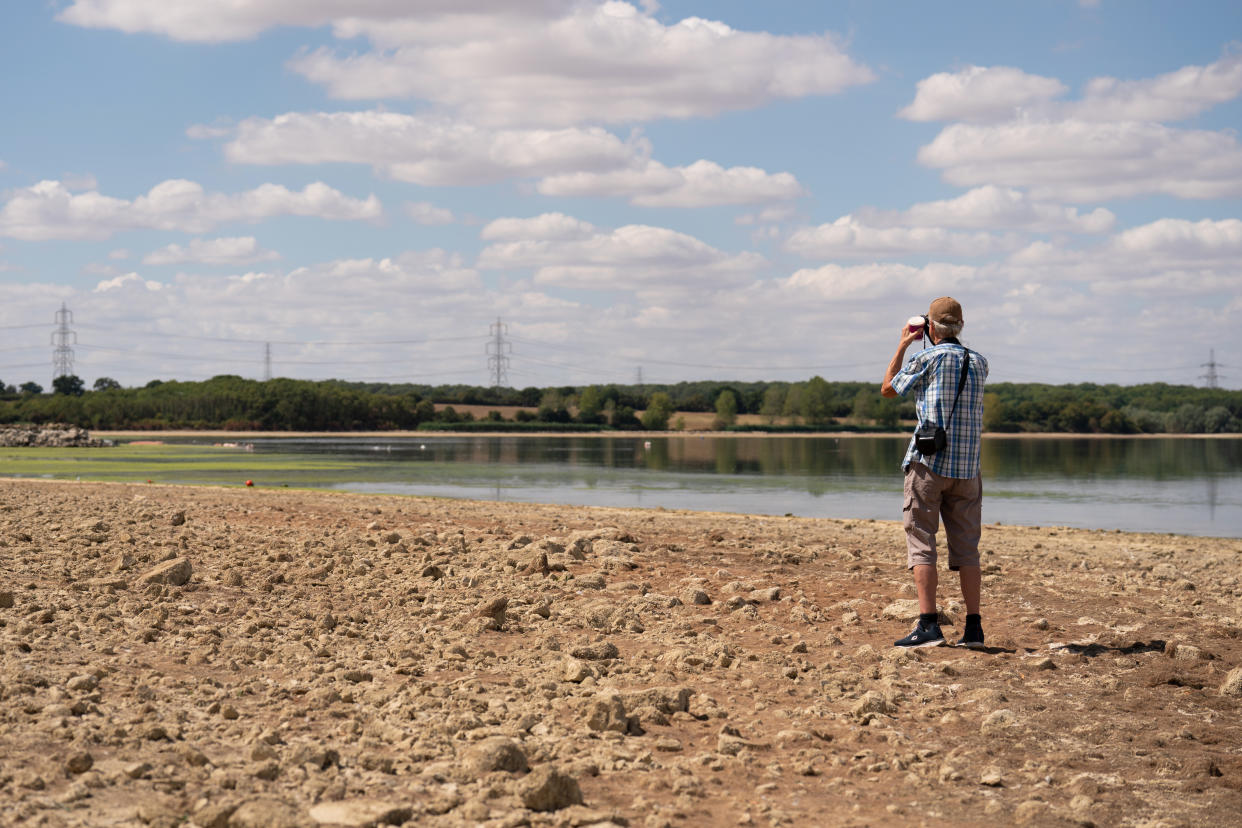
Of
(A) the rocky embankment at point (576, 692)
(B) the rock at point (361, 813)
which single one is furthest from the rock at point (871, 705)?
(B) the rock at point (361, 813)

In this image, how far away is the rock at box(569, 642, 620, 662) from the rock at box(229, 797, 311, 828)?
2959mm

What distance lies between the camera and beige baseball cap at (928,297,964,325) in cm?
745

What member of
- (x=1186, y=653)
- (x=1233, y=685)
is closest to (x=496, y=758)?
(x=1233, y=685)

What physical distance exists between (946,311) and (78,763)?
5.87m

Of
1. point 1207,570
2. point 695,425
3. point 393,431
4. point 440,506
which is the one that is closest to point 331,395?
point 393,431

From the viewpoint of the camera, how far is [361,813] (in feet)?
14.1

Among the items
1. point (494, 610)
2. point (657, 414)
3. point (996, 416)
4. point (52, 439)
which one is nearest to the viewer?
point (494, 610)

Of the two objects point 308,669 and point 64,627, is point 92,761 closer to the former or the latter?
point 308,669

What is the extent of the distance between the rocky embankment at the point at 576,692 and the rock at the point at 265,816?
13 mm

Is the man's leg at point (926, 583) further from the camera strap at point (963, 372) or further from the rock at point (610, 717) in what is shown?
the rock at point (610, 717)

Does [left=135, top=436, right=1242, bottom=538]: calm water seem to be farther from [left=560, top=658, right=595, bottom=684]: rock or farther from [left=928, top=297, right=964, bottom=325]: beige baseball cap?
[left=560, top=658, right=595, bottom=684]: rock

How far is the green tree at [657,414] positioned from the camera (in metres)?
168

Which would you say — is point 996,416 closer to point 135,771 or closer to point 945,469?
point 945,469

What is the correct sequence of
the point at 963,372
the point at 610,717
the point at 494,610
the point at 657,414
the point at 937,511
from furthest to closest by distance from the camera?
the point at 657,414 → the point at 494,610 → the point at 937,511 → the point at 963,372 → the point at 610,717
